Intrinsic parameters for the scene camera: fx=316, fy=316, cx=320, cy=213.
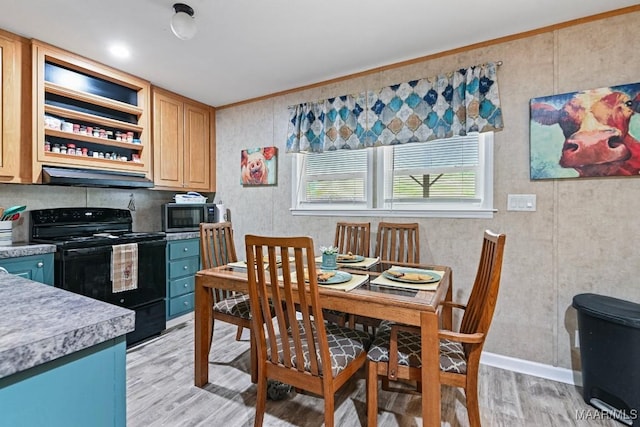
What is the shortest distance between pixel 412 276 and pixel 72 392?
1540 millimetres

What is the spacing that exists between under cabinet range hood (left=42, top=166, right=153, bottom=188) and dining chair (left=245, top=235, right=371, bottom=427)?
2.01 meters

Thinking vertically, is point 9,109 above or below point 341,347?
above

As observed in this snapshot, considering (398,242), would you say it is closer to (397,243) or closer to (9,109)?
(397,243)

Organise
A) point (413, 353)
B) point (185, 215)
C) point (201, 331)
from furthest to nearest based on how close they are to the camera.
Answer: point (185, 215), point (201, 331), point (413, 353)

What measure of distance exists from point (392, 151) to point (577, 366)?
211 cm

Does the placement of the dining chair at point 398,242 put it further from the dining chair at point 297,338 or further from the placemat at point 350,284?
the dining chair at point 297,338

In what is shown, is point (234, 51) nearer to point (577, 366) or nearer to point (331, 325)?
point (331, 325)

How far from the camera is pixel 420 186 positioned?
9.29ft

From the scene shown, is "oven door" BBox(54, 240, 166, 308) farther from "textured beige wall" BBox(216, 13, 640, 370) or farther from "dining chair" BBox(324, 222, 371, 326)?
"textured beige wall" BBox(216, 13, 640, 370)

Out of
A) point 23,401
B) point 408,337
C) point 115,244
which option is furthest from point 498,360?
point 115,244

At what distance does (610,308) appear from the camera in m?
1.82

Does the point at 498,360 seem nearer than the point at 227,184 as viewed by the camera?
Yes

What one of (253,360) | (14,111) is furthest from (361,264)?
(14,111)

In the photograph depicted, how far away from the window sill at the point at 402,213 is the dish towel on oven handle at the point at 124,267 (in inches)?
61.1
